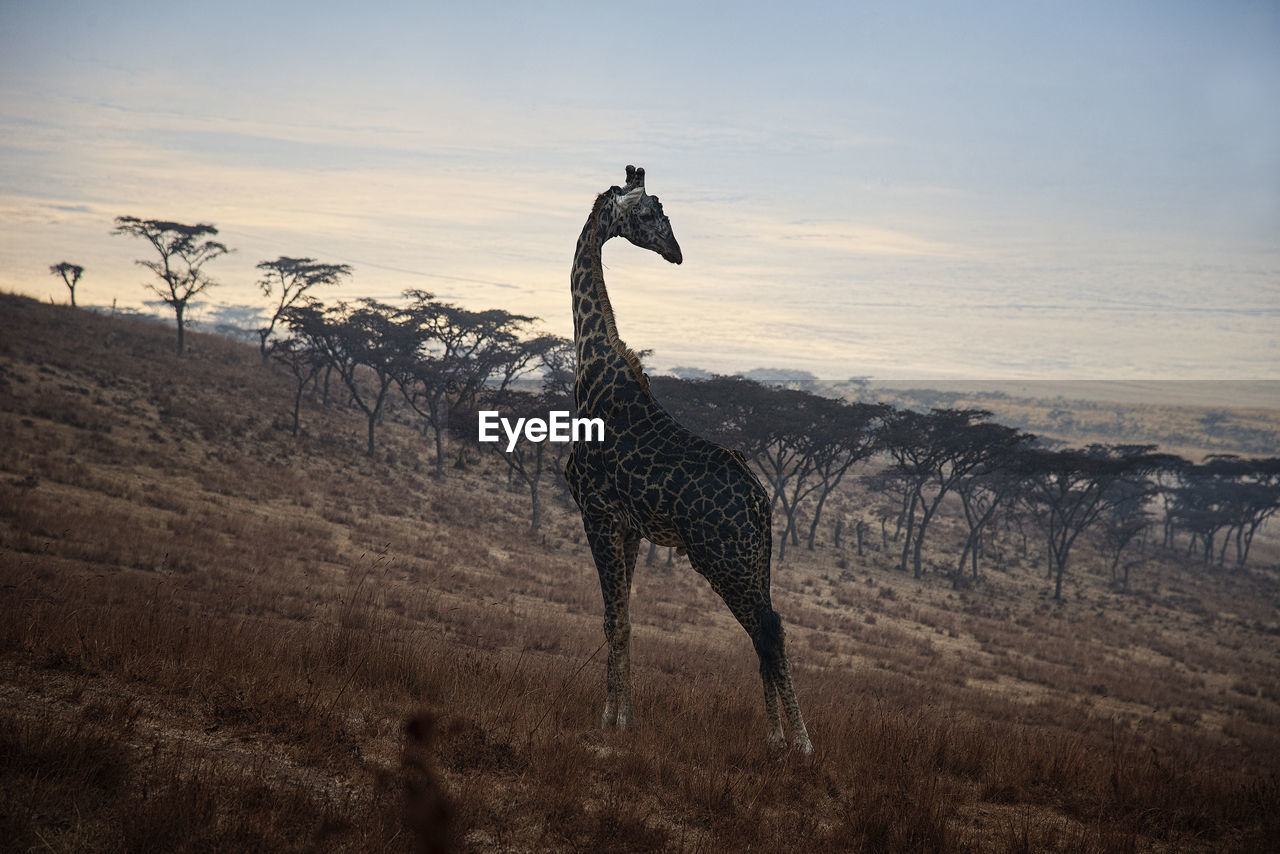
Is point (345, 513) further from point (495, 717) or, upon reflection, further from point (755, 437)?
point (495, 717)

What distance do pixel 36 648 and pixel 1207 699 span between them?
26.5 meters

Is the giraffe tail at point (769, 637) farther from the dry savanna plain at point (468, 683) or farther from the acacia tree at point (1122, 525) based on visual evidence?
the acacia tree at point (1122, 525)

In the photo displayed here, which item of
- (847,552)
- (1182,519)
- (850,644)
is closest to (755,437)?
(847,552)

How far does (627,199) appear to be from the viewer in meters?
6.52

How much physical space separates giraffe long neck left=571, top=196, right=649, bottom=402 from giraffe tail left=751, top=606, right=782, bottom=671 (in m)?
2.21

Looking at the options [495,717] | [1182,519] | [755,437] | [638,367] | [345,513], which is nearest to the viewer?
[495,717]

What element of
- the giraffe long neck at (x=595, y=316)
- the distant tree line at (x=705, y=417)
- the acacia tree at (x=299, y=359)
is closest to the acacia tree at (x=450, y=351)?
the distant tree line at (x=705, y=417)

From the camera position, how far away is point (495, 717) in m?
5.80

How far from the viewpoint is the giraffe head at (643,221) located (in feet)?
21.3

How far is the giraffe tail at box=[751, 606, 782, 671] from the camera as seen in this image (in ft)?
19.8

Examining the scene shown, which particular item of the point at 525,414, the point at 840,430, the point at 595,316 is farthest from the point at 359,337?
the point at 595,316

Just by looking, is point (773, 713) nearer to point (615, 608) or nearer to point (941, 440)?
point (615, 608)

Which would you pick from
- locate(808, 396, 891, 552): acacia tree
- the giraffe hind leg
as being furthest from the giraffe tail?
locate(808, 396, 891, 552): acacia tree

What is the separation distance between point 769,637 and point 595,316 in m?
3.25
